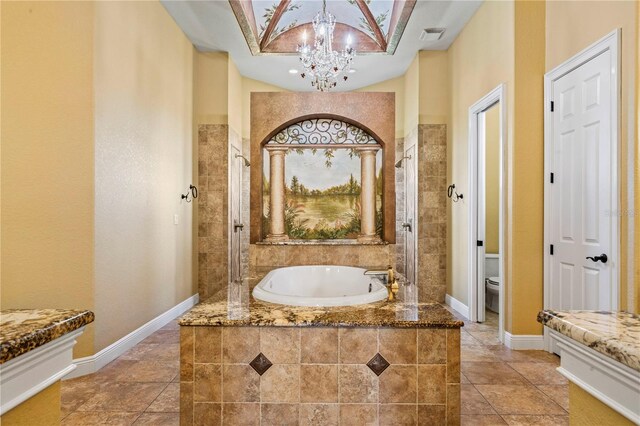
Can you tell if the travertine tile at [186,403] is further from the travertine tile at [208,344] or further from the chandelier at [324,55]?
the chandelier at [324,55]

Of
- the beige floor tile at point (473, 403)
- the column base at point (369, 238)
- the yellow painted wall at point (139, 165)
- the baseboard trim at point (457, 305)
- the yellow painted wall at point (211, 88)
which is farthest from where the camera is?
the column base at point (369, 238)

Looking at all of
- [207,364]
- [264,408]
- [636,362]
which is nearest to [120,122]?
[207,364]

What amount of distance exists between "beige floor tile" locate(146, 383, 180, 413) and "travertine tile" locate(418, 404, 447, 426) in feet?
4.21

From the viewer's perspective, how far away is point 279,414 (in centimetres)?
179

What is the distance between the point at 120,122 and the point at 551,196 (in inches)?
130

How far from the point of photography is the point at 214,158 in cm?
445

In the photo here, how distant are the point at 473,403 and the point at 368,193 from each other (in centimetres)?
340

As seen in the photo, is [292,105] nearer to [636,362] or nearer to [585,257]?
[585,257]

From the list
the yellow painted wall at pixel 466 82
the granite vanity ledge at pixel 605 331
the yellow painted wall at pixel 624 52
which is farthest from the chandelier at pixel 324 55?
the granite vanity ledge at pixel 605 331

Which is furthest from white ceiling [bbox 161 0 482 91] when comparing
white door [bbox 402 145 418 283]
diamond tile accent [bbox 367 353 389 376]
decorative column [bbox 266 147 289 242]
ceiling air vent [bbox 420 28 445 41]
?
Answer: diamond tile accent [bbox 367 353 389 376]

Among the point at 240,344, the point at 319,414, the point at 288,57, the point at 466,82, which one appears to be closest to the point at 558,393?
the point at 319,414

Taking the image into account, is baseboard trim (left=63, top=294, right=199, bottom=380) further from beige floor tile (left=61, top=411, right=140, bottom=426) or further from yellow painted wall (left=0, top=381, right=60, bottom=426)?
yellow painted wall (left=0, top=381, right=60, bottom=426)

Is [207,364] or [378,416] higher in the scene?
[207,364]

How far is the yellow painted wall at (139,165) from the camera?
8.70 feet
